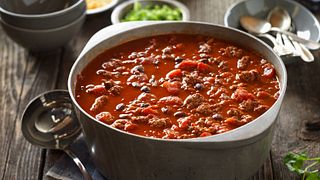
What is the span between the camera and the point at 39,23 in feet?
9.85

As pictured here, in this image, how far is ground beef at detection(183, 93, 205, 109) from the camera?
91.3 inches

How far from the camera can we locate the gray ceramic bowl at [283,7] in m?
3.21

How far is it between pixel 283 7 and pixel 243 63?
3.08ft

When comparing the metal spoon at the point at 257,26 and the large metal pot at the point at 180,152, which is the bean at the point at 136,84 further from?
the metal spoon at the point at 257,26

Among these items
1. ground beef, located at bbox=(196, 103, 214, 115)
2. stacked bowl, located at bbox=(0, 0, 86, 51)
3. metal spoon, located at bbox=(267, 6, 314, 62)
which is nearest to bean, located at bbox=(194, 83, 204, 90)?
ground beef, located at bbox=(196, 103, 214, 115)

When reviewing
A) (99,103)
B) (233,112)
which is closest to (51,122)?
(99,103)

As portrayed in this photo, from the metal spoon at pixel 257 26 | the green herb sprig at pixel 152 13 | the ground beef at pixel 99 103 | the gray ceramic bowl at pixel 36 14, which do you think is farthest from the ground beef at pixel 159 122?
the green herb sprig at pixel 152 13

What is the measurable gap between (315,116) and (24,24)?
155 centimetres

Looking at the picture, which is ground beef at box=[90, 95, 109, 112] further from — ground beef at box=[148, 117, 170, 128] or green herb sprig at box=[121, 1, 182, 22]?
green herb sprig at box=[121, 1, 182, 22]

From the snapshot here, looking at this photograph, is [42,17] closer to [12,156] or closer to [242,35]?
[12,156]

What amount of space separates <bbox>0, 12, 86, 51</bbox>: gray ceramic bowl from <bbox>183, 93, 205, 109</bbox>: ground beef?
103 centimetres

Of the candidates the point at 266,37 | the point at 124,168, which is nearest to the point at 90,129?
the point at 124,168

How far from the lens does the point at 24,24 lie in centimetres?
300

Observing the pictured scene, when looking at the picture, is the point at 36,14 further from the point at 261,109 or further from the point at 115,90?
the point at 261,109
